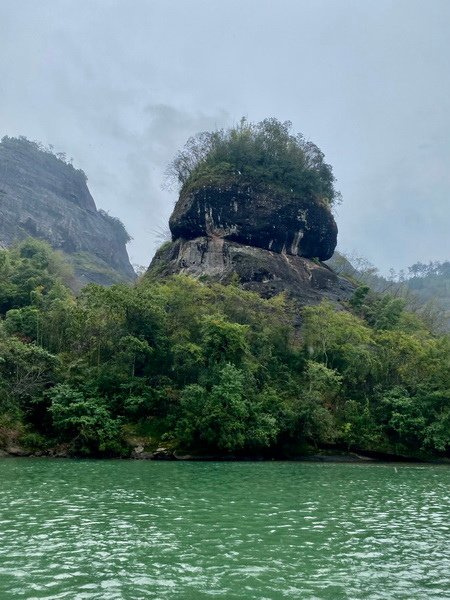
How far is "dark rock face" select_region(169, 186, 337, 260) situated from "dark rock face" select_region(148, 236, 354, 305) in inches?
35.0

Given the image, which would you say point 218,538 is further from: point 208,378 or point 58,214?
point 58,214

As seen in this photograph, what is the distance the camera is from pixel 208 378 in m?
31.5

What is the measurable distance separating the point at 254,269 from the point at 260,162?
13.2 m

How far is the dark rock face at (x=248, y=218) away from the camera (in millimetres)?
54469

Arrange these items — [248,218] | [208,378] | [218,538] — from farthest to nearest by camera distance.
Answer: [248,218]
[208,378]
[218,538]

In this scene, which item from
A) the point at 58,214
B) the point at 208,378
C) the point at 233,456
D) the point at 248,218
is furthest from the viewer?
the point at 58,214

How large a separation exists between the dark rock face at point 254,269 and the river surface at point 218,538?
31.1 m

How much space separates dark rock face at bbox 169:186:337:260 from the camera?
54469mm

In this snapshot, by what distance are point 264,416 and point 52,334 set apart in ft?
52.3

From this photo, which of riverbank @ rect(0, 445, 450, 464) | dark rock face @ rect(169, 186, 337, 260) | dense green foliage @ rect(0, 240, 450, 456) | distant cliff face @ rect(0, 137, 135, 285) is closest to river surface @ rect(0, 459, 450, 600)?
riverbank @ rect(0, 445, 450, 464)

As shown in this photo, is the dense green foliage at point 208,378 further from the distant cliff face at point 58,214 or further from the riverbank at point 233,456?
the distant cliff face at point 58,214

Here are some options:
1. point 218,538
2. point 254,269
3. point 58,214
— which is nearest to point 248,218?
point 254,269

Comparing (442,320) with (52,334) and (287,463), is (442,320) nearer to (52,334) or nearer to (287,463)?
(287,463)

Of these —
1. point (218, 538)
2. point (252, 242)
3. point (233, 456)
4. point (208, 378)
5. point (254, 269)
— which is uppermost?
point (252, 242)
